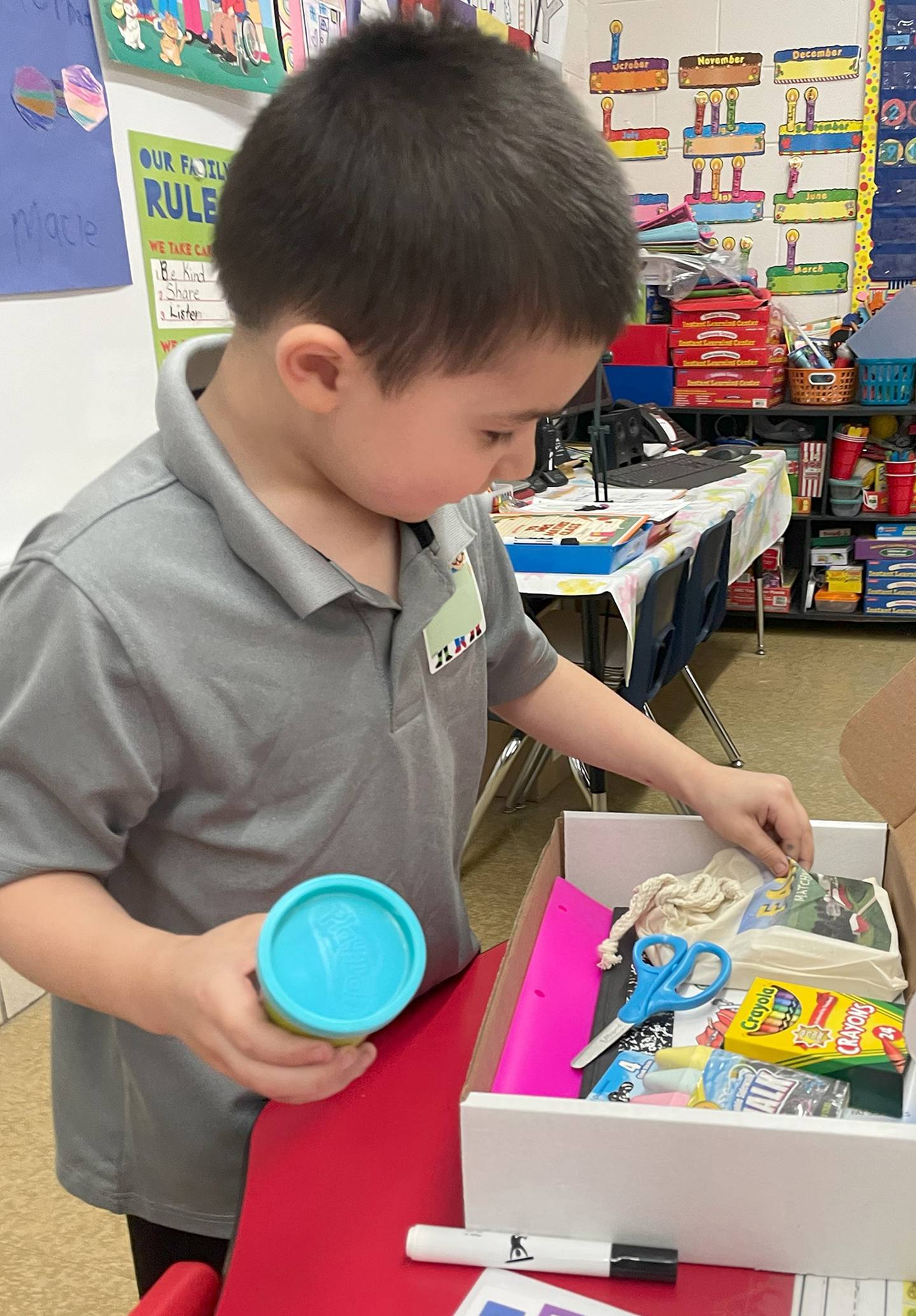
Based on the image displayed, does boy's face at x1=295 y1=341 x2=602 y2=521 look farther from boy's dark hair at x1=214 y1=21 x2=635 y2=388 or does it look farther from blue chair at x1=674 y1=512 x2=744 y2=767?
blue chair at x1=674 y1=512 x2=744 y2=767

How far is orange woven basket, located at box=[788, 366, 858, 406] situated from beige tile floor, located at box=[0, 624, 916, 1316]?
0.81 metres

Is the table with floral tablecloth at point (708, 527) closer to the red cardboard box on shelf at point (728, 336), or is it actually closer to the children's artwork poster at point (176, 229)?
the red cardboard box on shelf at point (728, 336)

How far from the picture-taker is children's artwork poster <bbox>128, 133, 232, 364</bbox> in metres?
1.89

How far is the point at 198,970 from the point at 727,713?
9.44ft

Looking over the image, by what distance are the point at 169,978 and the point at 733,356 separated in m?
3.45

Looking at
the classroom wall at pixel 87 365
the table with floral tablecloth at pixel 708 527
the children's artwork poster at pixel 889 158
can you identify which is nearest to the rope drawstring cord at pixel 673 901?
the table with floral tablecloth at pixel 708 527

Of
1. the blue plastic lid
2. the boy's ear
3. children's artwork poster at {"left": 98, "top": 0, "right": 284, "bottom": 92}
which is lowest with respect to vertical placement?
the blue plastic lid

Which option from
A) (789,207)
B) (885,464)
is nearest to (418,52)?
(885,464)

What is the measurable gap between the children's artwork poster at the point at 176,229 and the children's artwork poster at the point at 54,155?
0.30 ft

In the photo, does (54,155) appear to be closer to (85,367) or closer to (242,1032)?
(85,367)

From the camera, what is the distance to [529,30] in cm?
354

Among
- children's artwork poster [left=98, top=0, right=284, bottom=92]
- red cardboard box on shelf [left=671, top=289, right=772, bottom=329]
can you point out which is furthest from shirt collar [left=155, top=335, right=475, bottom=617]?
red cardboard box on shelf [left=671, top=289, right=772, bottom=329]

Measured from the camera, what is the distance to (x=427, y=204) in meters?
0.52

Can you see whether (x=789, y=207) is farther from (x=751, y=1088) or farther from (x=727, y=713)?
(x=751, y=1088)
